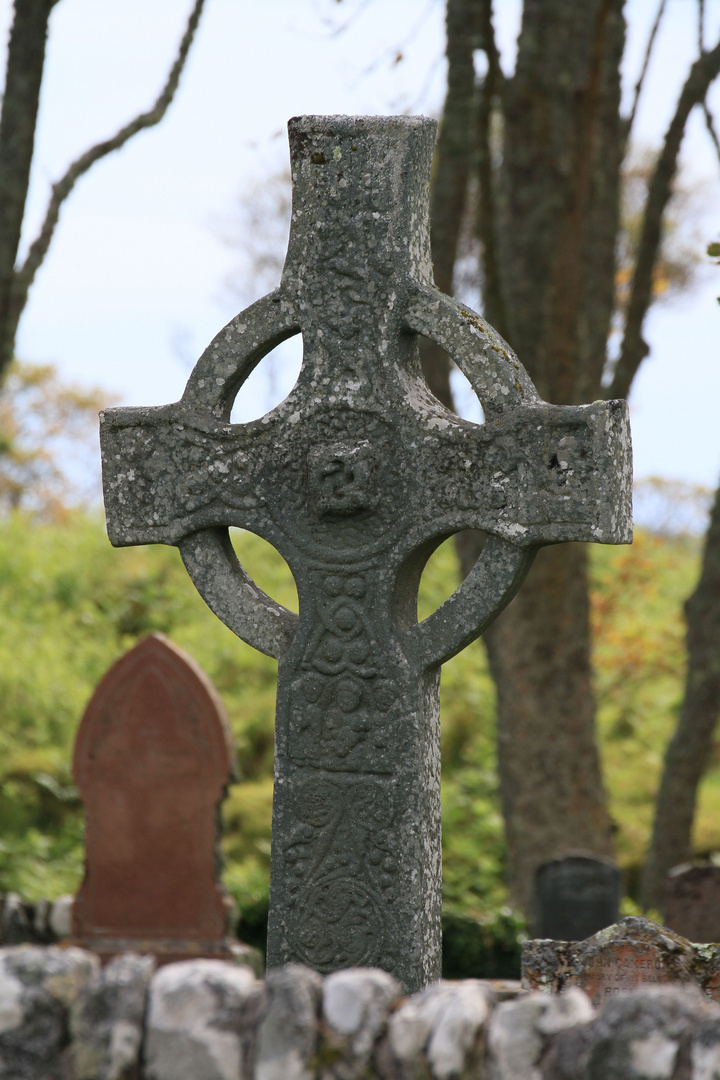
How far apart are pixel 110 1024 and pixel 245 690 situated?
8.74 meters

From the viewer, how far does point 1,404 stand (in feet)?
74.5

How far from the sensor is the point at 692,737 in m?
7.38

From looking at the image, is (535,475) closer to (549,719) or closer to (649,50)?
(549,719)

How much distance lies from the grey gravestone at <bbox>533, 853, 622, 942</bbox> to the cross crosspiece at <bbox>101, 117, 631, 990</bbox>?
9.74 ft

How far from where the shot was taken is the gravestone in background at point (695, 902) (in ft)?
19.5

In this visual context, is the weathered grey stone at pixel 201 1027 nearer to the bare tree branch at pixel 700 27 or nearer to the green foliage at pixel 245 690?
the green foliage at pixel 245 690

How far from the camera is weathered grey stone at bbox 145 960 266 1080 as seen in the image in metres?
2.23

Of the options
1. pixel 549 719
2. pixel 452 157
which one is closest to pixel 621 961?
pixel 549 719

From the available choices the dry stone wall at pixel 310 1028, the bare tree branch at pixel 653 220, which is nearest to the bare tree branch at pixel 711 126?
the bare tree branch at pixel 653 220

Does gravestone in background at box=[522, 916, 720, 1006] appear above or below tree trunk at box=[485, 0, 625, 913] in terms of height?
below

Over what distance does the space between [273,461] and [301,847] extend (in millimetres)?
1104

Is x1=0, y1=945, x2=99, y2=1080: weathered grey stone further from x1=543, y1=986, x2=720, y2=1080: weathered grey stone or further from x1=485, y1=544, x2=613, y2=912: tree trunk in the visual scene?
x1=485, y1=544, x2=613, y2=912: tree trunk

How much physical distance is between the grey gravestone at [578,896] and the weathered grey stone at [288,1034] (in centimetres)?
422

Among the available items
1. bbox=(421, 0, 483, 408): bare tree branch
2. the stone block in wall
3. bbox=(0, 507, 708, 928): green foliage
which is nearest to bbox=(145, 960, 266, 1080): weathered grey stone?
the stone block in wall
